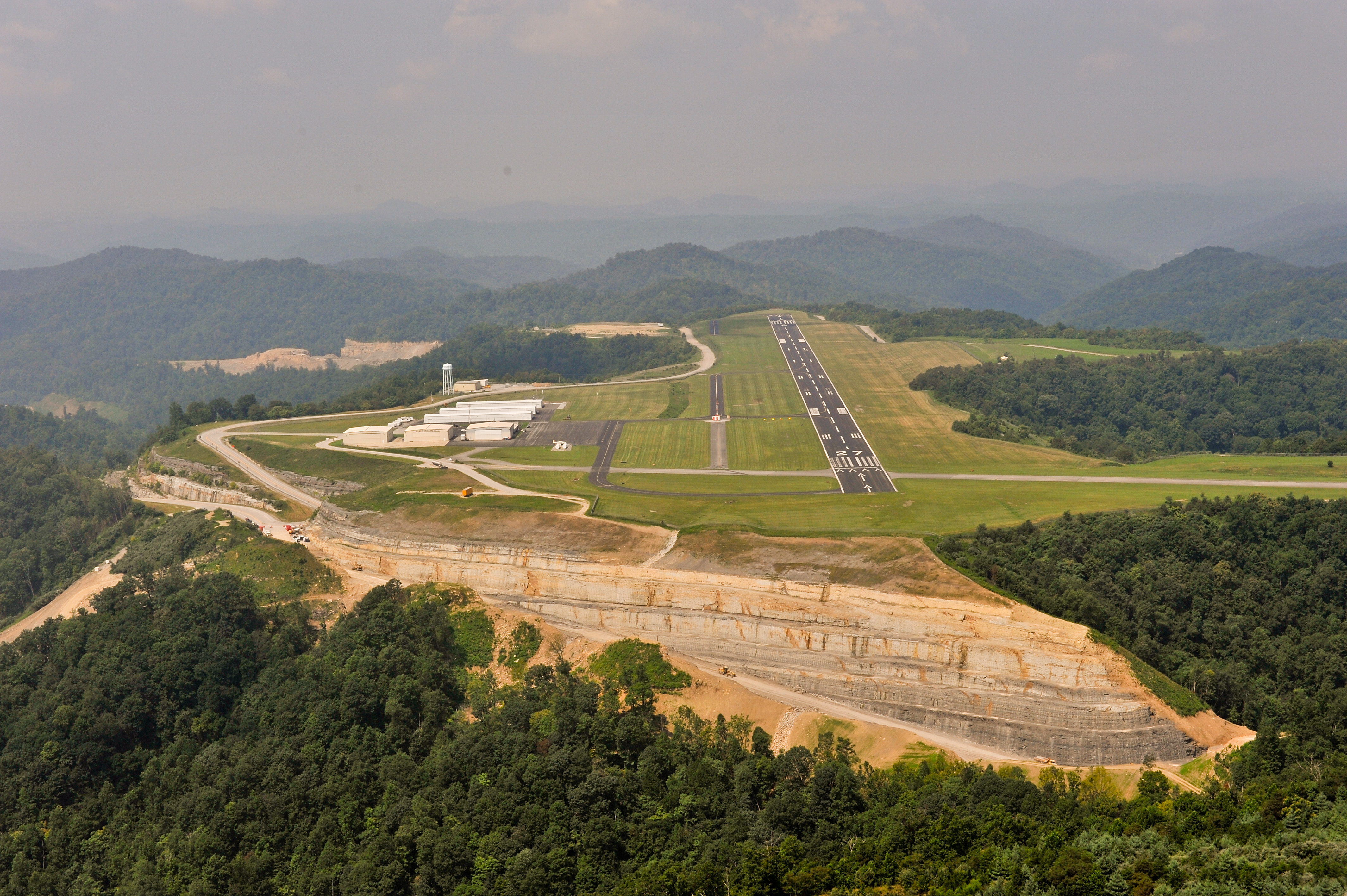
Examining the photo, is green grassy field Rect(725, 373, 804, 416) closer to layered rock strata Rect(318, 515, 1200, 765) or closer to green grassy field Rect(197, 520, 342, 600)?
layered rock strata Rect(318, 515, 1200, 765)

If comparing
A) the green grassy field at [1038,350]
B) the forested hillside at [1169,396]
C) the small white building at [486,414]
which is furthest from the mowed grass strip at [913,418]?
the small white building at [486,414]

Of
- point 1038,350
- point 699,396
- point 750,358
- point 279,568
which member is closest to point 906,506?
point 699,396

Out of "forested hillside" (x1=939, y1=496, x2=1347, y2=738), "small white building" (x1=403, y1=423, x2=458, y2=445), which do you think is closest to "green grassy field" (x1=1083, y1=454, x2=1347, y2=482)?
"forested hillside" (x1=939, y1=496, x2=1347, y2=738)

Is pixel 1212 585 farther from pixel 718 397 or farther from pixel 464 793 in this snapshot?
pixel 718 397

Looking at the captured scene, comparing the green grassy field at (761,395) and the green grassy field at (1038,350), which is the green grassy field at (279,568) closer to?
the green grassy field at (761,395)

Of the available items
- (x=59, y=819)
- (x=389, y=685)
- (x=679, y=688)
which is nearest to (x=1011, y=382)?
(x=679, y=688)

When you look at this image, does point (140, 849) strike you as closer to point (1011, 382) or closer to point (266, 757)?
→ point (266, 757)
